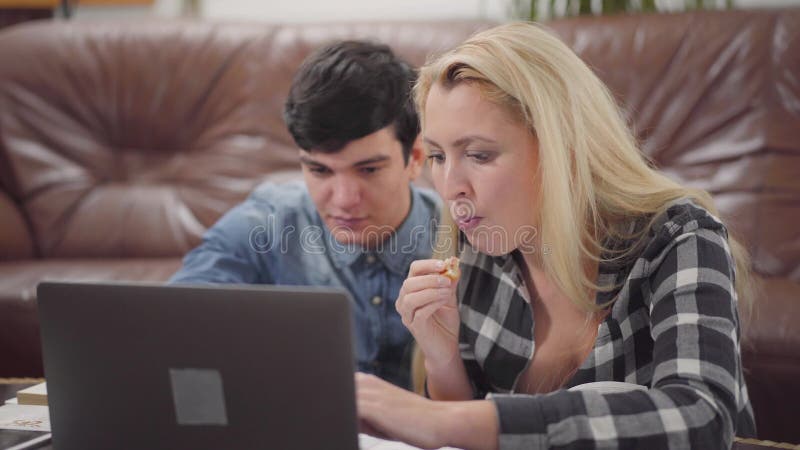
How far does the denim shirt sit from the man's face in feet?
0.28

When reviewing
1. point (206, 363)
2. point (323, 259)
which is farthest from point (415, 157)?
point (206, 363)

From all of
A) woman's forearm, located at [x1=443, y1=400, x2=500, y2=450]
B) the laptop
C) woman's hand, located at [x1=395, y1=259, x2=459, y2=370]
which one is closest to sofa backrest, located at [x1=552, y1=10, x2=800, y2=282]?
woman's hand, located at [x1=395, y1=259, x2=459, y2=370]

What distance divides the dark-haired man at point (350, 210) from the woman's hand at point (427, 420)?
70 centimetres

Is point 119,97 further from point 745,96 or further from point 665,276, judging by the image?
point 665,276

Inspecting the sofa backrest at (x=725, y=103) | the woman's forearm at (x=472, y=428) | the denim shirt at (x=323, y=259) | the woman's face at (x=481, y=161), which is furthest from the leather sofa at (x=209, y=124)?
the woman's forearm at (x=472, y=428)

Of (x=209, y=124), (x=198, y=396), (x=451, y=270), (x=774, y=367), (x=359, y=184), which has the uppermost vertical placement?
(x=209, y=124)

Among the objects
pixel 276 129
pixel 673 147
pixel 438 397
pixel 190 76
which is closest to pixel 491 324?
pixel 438 397

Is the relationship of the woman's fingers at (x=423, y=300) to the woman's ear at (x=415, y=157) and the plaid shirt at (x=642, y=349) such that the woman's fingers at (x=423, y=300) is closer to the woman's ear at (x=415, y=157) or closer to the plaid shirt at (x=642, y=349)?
the plaid shirt at (x=642, y=349)

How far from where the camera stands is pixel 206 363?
0.78 m

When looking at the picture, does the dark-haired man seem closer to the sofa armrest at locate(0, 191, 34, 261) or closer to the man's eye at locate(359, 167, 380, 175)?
the man's eye at locate(359, 167, 380, 175)

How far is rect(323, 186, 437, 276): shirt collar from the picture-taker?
163 centimetres

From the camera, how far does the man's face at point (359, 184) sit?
4.92 feet

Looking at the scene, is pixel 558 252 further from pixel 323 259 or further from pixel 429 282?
pixel 323 259

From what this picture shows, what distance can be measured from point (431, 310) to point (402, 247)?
52cm
